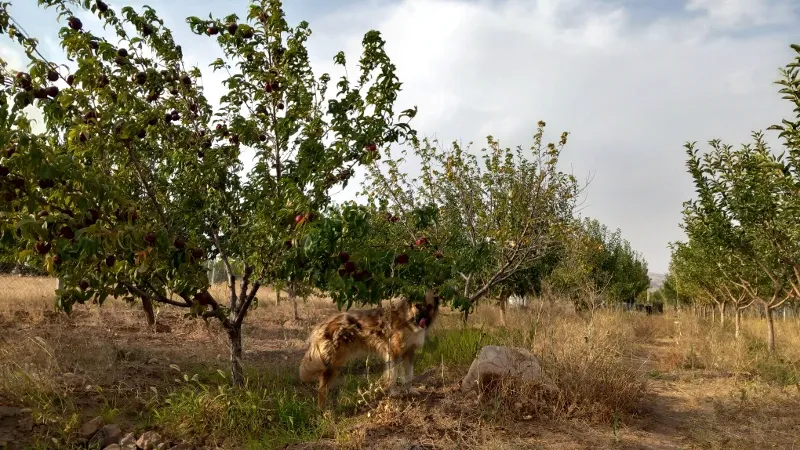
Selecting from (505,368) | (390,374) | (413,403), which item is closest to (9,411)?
(390,374)

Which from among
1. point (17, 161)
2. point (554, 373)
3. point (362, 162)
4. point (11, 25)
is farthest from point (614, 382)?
point (11, 25)

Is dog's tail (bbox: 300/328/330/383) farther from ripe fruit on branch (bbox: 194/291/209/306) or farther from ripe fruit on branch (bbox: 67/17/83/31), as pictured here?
ripe fruit on branch (bbox: 67/17/83/31)

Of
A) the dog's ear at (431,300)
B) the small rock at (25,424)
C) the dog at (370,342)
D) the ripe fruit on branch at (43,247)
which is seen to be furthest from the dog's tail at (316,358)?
the ripe fruit on branch at (43,247)

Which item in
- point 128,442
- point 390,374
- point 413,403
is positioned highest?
point 390,374

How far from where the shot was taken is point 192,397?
19.0 ft

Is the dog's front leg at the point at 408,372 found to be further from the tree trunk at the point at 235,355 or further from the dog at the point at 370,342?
the tree trunk at the point at 235,355

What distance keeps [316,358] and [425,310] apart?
1.57 metres

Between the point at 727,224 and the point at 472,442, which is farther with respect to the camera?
the point at 727,224

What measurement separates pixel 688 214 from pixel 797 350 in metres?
4.36

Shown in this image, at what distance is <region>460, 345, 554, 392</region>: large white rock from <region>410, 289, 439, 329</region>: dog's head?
0.95m

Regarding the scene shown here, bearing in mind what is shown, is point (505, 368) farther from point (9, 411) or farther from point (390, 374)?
point (9, 411)

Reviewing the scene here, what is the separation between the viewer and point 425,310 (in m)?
6.07

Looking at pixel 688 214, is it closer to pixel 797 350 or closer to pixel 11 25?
pixel 797 350

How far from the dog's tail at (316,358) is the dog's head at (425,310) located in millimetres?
1167
